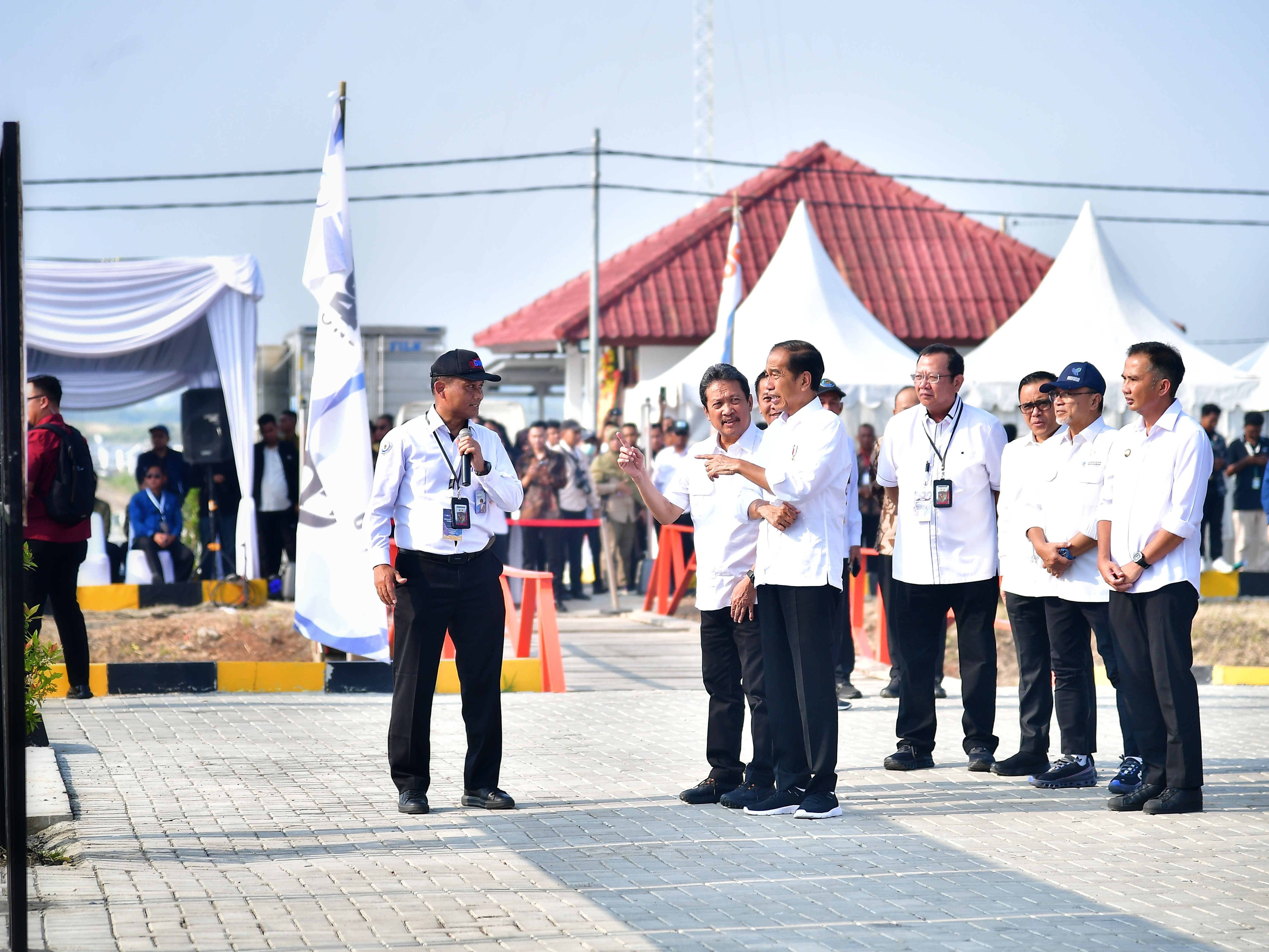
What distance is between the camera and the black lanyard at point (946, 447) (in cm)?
770

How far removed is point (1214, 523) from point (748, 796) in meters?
14.2

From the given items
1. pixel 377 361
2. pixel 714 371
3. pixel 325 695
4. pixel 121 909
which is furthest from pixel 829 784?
pixel 377 361

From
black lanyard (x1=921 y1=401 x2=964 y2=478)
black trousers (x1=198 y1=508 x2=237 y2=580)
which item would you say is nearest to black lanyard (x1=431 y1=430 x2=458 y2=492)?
black lanyard (x1=921 y1=401 x2=964 y2=478)

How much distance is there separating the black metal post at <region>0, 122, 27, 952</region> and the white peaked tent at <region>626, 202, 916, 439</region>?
540 inches

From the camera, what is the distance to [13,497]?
4293 millimetres

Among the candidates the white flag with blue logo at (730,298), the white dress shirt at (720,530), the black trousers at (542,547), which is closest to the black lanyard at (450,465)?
the white dress shirt at (720,530)

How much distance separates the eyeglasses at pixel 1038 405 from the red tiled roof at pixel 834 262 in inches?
828

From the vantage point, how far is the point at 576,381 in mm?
31484

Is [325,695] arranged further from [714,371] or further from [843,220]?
[843,220]

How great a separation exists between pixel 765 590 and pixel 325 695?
488cm

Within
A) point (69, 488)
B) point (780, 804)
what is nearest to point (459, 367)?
point (780, 804)

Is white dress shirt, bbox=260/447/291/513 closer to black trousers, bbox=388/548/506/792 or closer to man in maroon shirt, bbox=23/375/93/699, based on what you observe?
man in maroon shirt, bbox=23/375/93/699

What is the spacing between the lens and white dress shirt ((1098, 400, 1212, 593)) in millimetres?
6434

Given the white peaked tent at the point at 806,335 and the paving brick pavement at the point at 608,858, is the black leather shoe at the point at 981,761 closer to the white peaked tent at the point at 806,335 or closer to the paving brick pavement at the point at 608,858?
the paving brick pavement at the point at 608,858
